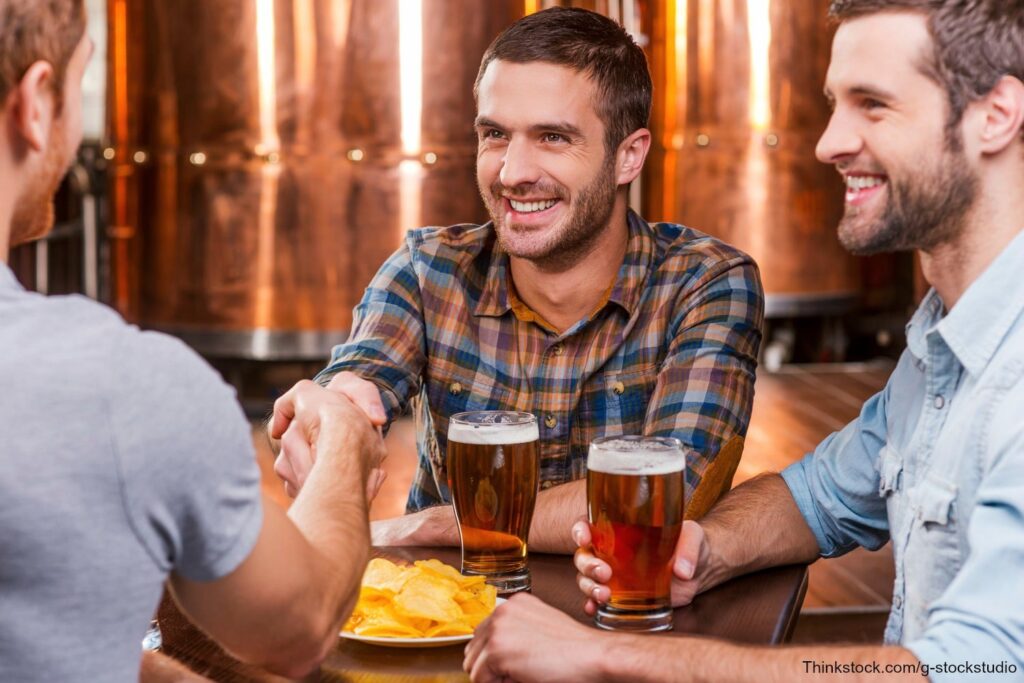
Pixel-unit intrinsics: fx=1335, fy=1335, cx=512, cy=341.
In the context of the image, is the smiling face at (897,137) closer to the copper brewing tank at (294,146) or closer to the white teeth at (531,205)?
the white teeth at (531,205)

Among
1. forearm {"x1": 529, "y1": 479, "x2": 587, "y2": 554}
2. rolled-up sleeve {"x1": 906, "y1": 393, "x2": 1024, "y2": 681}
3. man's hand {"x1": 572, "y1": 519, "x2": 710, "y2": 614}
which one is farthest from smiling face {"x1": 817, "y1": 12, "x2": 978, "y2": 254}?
forearm {"x1": 529, "y1": 479, "x2": 587, "y2": 554}

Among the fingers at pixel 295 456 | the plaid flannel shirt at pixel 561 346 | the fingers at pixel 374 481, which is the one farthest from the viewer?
the plaid flannel shirt at pixel 561 346

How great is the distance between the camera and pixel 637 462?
1.31 metres

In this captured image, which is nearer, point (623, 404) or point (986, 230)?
point (986, 230)

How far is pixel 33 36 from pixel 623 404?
1230 millimetres

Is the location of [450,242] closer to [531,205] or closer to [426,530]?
[531,205]

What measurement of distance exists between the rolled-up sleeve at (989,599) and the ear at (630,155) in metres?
1.08

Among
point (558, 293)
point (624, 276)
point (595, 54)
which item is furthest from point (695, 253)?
point (595, 54)

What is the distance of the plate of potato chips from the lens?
4.17 ft

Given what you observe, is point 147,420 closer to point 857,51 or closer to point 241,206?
point 857,51

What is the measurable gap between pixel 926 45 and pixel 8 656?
3.32ft

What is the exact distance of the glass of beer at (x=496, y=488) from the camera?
1.44 meters

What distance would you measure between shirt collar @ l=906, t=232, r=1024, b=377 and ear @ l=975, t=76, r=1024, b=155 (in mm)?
98

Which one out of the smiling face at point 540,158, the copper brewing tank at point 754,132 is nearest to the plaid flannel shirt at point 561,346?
the smiling face at point 540,158
